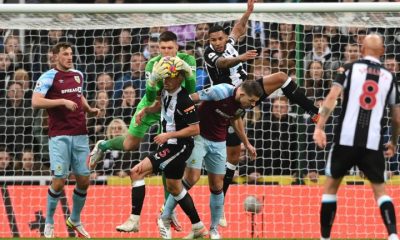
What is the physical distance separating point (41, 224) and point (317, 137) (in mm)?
5998

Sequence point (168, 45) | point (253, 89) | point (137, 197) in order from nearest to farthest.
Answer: point (137, 197), point (253, 89), point (168, 45)

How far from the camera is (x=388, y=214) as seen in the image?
1012 centimetres

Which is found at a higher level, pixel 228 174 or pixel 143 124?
pixel 143 124

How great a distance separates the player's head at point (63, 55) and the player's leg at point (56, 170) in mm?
885

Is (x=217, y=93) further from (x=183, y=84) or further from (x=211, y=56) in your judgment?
(x=211, y=56)

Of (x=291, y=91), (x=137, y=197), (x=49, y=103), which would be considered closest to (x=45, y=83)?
(x=49, y=103)

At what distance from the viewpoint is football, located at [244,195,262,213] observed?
1444 centimetres

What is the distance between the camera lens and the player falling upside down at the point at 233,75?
12.8 m

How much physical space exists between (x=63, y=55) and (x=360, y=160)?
4.82 meters

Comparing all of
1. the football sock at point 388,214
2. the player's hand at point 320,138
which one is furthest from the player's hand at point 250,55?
the football sock at point 388,214

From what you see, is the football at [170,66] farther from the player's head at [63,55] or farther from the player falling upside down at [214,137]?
the player's head at [63,55]

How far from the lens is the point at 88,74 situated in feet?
51.7

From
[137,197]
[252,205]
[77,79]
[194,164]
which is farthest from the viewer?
[252,205]

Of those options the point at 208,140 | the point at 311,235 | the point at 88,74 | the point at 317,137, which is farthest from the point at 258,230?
the point at 317,137
